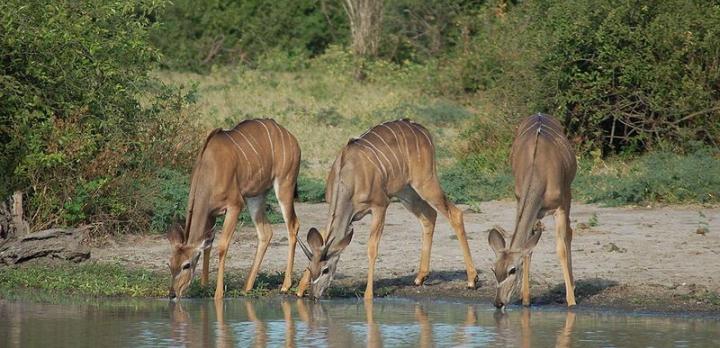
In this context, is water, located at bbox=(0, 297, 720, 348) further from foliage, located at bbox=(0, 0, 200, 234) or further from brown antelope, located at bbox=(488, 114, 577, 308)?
foliage, located at bbox=(0, 0, 200, 234)

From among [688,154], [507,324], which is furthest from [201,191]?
[688,154]

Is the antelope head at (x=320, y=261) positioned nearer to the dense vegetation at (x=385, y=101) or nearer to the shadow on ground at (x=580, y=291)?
the shadow on ground at (x=580, y=291)

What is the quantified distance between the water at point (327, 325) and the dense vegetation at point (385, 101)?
93.5 inches

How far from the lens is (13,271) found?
10.5 metres

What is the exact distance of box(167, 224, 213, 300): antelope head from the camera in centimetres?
948

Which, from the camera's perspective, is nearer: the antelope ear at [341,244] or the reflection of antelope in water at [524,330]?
the reflection of antelope in water at [524,330]

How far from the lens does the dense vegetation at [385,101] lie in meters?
11.7

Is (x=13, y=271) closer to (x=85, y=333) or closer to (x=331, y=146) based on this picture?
(x=85, y=333)

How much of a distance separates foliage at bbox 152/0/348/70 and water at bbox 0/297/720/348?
16.3 m

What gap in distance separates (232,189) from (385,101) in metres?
11.1

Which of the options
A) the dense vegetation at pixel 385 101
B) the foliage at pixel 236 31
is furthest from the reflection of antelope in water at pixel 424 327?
the foliage at pixel 236 31

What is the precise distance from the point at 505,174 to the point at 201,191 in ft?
19.3

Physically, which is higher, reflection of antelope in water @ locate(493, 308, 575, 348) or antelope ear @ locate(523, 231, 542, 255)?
antelope ear @ locate(523, 231, 542, 255)

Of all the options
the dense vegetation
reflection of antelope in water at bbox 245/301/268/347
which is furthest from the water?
the dense vegetation
